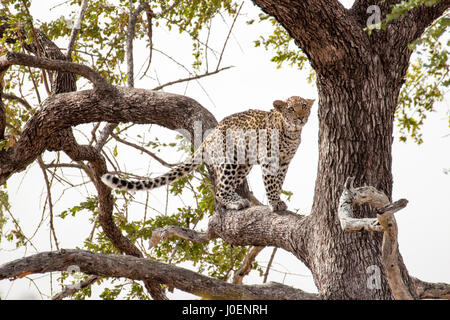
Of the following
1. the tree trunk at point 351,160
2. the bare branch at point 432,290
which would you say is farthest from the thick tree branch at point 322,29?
the bare branch at point 432,290

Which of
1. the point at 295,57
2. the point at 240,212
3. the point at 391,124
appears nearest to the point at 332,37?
the point at 391,124

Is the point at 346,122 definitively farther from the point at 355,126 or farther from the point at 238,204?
the point at 238,204

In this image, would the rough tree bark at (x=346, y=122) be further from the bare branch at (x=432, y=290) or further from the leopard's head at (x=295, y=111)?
the leopard's head at (x=295, y=111)

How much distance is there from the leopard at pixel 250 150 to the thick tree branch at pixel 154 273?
1.11 m

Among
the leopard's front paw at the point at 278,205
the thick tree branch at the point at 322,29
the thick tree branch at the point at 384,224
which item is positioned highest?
the thick tree branch at the point at 322,29

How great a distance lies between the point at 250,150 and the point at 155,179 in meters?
1.05

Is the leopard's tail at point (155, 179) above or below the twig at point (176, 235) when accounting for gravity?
above

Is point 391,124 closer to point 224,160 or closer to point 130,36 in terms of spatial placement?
point 224,160

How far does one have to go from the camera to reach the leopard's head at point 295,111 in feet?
19.8

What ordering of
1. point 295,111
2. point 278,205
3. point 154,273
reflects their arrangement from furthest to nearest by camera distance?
point 295,111 < point 278,205 < point 154,273

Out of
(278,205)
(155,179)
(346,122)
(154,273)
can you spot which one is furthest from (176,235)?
(346,122)

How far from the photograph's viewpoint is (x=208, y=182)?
641 cm

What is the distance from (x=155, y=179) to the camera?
542 cm

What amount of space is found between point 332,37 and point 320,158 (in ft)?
3.08
